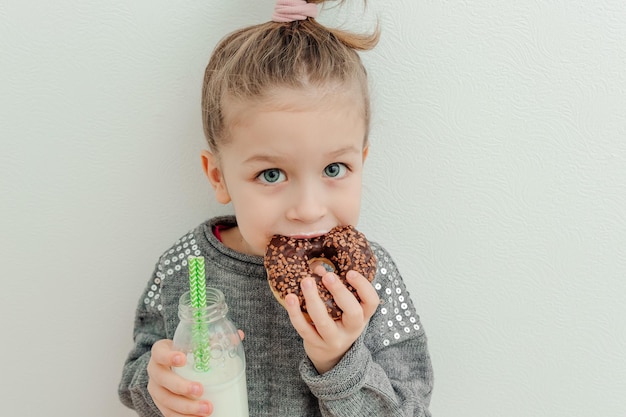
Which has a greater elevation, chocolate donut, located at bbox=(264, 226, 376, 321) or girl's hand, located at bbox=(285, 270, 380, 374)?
chocolate donut, located at bbox=(264, 226, 376, 321)

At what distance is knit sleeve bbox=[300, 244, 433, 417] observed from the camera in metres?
0.88

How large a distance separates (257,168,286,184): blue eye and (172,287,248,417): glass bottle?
18cm

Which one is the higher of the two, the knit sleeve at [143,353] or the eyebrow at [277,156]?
the eyebrow at [277,156]

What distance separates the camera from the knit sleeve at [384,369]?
883mm

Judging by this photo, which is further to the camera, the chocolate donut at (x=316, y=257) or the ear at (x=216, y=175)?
the ear at (x=216, y=175)

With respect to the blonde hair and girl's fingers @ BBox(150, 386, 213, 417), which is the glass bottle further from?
the blonde hair

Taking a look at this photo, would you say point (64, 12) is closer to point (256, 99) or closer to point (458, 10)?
point (256, 99)

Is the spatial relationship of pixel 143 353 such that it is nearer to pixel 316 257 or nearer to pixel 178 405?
pixel 178 405

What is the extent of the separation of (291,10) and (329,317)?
454mm

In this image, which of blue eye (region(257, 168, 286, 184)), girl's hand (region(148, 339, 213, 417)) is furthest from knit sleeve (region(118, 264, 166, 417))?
blue eye (region(257, 168, 286, 184))

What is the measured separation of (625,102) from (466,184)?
30 cm

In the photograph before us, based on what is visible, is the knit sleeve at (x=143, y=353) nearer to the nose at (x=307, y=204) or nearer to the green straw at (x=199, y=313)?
the green straw at (x=199, y=313)

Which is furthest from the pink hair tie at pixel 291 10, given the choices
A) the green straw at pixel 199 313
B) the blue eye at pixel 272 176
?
the green straw at pixel 199 313

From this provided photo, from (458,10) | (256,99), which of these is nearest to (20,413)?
(256,99)
